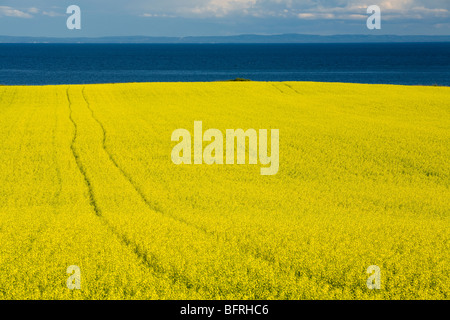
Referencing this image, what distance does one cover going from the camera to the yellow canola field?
8898 millimetres

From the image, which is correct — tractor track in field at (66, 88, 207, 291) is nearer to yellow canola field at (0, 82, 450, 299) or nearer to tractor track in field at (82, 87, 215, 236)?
yellow canola field at (0, 82, 450, 299)

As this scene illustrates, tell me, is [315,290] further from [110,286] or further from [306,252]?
[110,286]

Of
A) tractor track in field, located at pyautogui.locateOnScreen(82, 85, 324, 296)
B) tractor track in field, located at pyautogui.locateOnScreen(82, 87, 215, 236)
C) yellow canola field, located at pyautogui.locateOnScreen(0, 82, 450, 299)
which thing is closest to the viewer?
yellow canola field, located at pyautogui.locateOnScreen(0, 82, 450, 299)

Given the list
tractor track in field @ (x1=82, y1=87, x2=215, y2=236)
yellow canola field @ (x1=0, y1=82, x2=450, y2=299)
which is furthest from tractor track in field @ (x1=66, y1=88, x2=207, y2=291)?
tractor track in field @ (x1=82, y1=87, x2=215, y2=236)

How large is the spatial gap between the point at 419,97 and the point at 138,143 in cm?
2734

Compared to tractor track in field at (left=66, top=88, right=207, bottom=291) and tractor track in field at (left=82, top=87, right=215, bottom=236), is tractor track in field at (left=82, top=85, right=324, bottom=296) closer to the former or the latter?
tractor track in field at (left=82, top=87, right=215, bottom=236)

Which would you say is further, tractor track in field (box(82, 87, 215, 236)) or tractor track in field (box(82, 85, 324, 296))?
tractor track in field (box(82, 87, 215, 236))

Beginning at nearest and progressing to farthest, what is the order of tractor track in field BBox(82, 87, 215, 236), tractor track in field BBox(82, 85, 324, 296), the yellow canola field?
the yellow canola field
tractor track in field BBox(82, 85, 324, 296)
tractor track in field BBox(82, 87, 215, 236)

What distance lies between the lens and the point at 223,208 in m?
14.9

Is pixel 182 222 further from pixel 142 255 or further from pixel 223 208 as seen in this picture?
pixel 142 255

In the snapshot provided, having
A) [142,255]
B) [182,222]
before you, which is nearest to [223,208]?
[182,222]

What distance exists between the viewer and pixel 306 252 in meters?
10.3

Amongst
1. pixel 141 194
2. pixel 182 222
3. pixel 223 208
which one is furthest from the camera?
pixel 141 194
